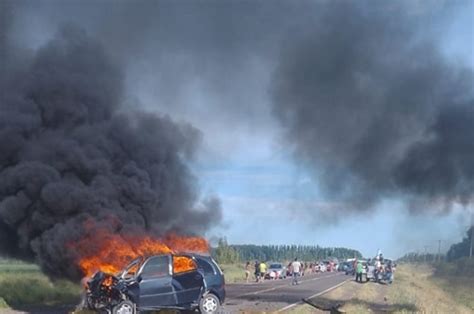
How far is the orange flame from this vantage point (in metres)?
24.7

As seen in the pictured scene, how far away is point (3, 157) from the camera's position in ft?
94.9

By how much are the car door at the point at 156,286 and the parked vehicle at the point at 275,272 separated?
37947 mm

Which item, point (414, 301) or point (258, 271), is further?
point (258, 271)

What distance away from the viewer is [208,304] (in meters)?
20.3

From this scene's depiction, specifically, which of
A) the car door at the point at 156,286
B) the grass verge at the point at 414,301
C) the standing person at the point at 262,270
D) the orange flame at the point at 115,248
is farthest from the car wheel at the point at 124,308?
the standing person at the point at 262,270

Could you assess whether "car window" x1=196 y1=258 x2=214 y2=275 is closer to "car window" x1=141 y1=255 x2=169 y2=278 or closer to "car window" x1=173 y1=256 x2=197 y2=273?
"car window" x1=173 y1=256 x2=197 y2=273

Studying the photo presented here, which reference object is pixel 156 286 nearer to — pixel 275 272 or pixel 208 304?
pixel 208 304

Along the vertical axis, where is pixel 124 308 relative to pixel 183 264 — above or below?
below

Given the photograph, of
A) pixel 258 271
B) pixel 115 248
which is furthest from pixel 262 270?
pixel 115 248

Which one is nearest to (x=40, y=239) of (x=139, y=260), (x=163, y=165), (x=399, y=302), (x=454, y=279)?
(x=163, y=165)

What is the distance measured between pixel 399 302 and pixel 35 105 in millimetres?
17534

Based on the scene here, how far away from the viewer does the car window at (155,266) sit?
803 inches

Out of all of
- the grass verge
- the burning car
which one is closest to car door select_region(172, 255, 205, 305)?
the burning car

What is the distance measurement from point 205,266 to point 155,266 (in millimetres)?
1424
